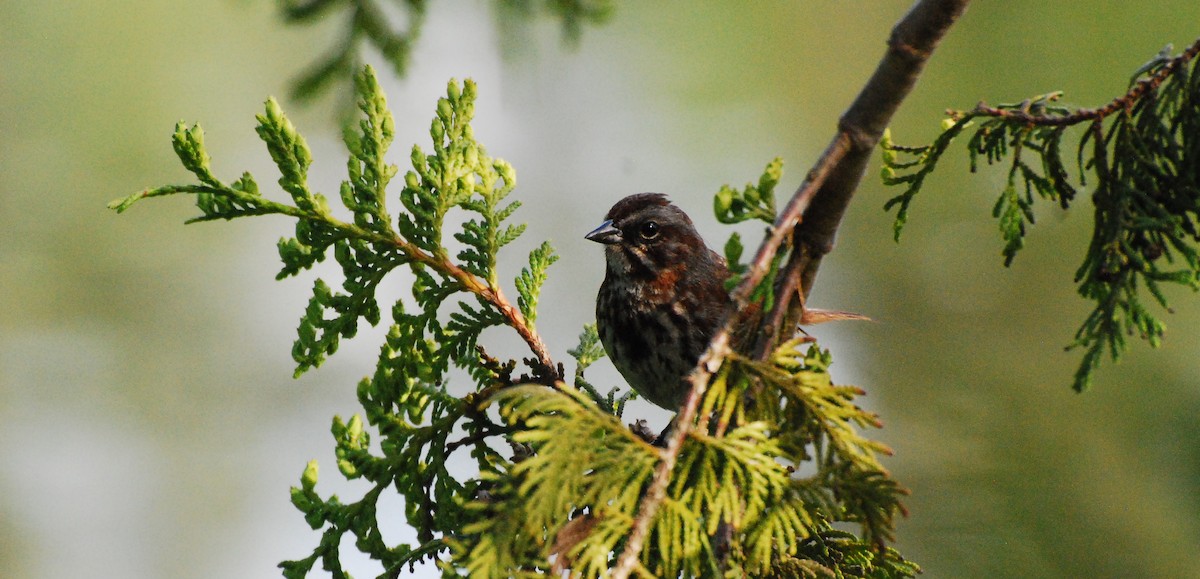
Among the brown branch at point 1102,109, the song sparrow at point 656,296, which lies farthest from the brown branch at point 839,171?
the song sparrow at point 656,296

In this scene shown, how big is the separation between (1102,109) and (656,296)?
4.61ft

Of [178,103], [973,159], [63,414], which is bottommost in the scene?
[973,159]

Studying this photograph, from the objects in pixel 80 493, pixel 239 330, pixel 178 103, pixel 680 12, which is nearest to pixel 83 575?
pixel 80 493

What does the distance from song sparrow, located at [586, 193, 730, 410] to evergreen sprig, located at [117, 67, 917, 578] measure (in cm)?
31

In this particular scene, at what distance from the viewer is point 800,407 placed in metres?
1.52

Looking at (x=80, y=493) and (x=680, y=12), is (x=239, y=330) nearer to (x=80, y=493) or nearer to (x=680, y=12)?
(x=80, y=493)

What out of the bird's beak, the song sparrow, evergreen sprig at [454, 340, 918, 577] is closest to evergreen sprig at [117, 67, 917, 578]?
evergreen sprig at [454, 340, 918, 577]

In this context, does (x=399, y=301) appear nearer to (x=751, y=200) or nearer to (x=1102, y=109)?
(x=751, y=200)

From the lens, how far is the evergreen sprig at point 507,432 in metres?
1.41

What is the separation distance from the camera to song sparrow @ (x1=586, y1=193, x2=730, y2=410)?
2779 millimetres

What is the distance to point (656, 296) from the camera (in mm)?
2934

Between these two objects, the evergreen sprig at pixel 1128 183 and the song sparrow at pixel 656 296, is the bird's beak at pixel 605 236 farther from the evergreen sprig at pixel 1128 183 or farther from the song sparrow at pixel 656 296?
the evergreen sprig at pixel 1128 183

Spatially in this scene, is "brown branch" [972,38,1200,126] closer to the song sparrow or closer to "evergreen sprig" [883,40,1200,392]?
"evergreen sprig" [883,40,1200,392]

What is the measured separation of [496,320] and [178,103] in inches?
211
